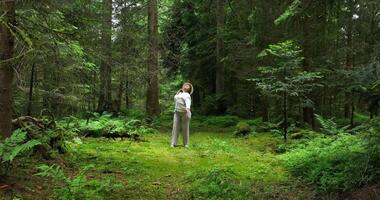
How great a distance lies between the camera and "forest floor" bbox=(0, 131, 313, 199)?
6285 millimetres

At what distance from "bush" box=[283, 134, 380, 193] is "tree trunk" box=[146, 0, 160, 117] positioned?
1076cm

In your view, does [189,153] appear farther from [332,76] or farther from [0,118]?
[332,76]

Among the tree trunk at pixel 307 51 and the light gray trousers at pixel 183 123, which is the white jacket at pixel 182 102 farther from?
the tree trunk at pixel 307 51

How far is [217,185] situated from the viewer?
6.58 m

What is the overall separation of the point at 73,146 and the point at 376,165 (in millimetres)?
6537

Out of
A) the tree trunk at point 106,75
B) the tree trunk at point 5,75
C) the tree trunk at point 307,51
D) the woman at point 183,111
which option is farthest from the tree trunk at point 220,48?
the tree trunk at point 5,75

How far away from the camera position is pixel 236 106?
24.1m

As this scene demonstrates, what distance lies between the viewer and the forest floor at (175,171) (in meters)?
6.29

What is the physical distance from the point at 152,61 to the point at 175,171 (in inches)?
430

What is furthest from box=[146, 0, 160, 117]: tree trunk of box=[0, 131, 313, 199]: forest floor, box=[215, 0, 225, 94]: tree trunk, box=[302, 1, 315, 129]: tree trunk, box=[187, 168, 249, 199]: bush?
box=[187, 168, 249, 199]: bush

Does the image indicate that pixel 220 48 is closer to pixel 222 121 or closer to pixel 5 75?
pixel 222 121

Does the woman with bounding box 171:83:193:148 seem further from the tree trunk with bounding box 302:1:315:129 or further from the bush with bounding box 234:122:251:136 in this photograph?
the tree trunk with bounding box 302:1:315:129

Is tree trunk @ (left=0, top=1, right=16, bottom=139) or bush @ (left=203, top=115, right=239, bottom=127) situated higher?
tree trunk @ (left=0, top=1, right=16, bottom=139)

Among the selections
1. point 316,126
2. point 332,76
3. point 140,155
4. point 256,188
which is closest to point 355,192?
point 256,188
